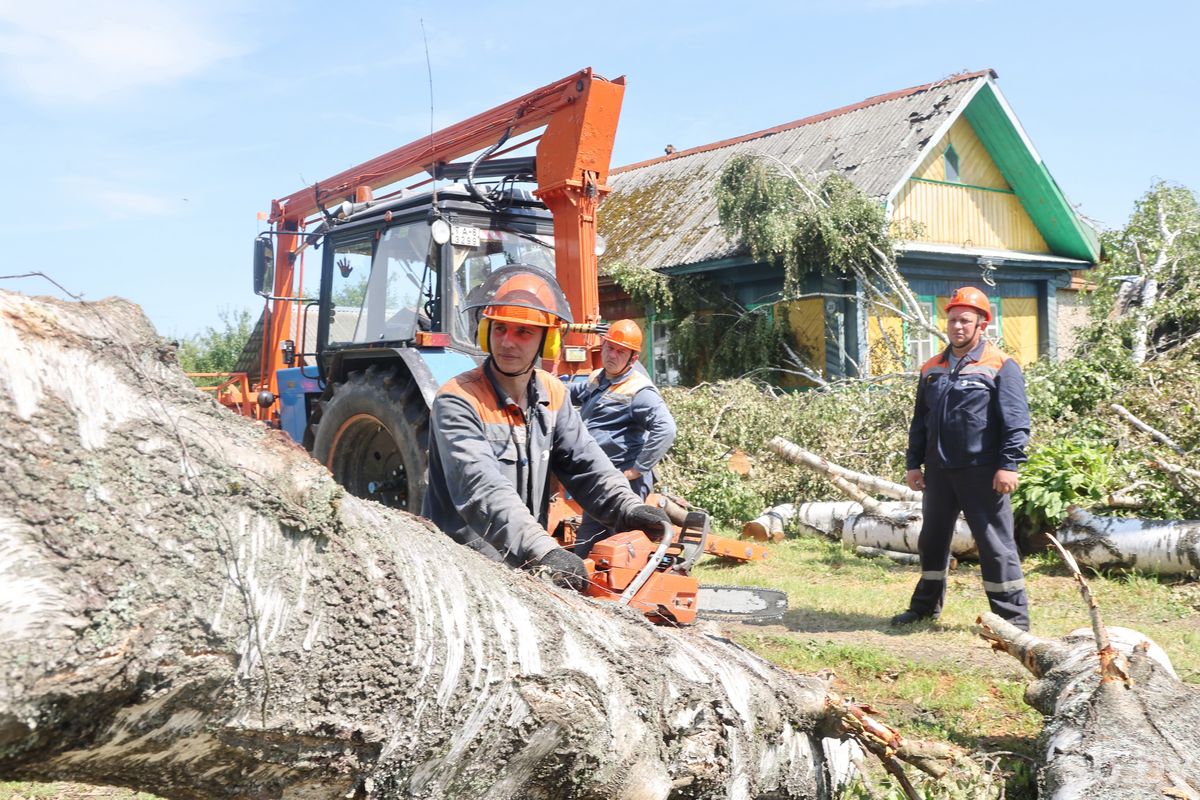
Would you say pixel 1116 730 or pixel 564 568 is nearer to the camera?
pixel 564 568

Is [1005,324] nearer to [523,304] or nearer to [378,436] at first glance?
[378,436]

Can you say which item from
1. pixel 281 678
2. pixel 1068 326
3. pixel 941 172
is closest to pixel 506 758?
pixel 281 678

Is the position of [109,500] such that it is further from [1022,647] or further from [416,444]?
[416,444]

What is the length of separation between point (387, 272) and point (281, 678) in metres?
5.31

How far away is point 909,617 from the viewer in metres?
6.02

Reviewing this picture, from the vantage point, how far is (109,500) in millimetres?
1370

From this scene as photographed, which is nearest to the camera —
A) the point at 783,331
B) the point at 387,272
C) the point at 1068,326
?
the point at 387,272

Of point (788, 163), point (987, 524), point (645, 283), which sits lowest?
point (987, 524)

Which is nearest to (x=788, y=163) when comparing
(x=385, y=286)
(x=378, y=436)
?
(x=385, y=286)

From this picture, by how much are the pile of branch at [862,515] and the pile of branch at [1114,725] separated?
4.07 m

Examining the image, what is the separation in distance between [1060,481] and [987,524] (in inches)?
92.9

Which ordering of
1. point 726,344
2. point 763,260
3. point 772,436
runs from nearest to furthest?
1. point 772,436
2. point 763,260
3. point 726,344

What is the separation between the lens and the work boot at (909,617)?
600 cm

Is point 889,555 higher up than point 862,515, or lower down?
lower down
